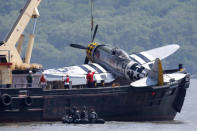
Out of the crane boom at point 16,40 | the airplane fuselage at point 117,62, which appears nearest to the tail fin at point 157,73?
the airplane fuselage at point 117,62

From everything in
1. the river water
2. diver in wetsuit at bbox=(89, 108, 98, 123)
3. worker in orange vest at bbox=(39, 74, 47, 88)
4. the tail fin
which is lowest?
the river water

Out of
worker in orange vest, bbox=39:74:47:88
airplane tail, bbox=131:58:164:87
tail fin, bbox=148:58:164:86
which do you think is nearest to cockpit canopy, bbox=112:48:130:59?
airplane tail, bbox=131:58:164:87

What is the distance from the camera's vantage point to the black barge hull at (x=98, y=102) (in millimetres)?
41375

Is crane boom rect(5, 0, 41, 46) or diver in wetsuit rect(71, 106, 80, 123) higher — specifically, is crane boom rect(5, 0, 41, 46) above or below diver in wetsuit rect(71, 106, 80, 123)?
above

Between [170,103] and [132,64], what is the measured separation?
3.24 m

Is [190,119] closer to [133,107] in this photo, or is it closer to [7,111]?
[133,107]

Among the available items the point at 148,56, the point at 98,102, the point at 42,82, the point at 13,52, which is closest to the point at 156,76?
the point at 98,102

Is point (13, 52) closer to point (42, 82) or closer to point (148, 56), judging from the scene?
point (42, 82)

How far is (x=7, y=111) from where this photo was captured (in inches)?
1626

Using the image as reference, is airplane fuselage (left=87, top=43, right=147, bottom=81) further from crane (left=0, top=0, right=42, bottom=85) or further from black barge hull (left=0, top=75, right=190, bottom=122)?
crane (left=0, top=0, right=42, bottom=85)

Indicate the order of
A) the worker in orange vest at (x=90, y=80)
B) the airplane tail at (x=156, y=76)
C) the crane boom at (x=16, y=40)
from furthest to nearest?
1. the worker in orange vest at (x=90, y=80)
2. the crane boom at (x=16, y=40)
3. the airplane tail at (x=156, y=76)

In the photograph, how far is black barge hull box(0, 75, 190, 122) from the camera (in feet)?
136

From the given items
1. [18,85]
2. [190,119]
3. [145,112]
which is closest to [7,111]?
[18,85]

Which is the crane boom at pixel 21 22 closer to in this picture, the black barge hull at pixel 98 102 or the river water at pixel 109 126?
the black barge hull at pixel 98 102
